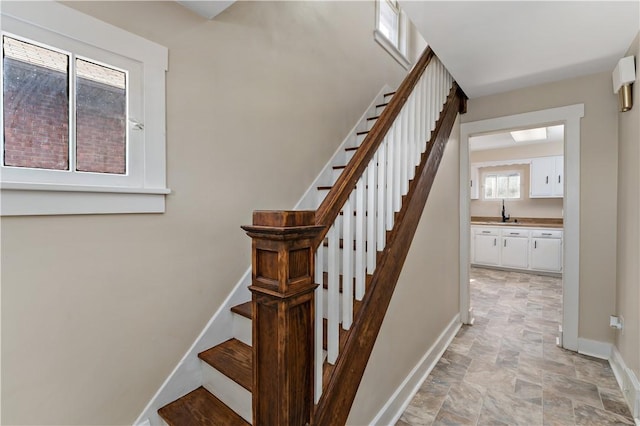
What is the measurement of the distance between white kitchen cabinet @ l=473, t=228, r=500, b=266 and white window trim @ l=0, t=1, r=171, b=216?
583 cm

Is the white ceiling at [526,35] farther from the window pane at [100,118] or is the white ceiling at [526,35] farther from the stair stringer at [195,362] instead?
the stair stringer at [195,362]

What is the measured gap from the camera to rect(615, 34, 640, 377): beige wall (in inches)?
70.1

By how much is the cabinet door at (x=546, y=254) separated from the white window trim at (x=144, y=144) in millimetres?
5907

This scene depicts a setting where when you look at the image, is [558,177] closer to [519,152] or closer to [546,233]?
[519,152]

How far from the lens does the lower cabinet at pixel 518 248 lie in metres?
4.94

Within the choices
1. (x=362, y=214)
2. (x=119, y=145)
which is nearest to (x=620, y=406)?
(x=362, y=214)

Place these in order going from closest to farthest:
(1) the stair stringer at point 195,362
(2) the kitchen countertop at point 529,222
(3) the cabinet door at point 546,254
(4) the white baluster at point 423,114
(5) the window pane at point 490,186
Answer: (1) the stair stringer at point 195,362 < (4) the white baluster at point 423,114 < (3) the cabinet door at point 546,254 < (2) the kitchen countertop at point 529,222 < (5) the window pane at point 490,186

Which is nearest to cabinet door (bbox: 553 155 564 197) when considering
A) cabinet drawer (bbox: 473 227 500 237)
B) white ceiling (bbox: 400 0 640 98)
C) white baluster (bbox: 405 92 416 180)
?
cabinet drawer (bbox: 473 227 500 237)

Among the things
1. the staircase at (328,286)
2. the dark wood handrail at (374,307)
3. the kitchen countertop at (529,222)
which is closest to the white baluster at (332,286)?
the staircase at (328,286)

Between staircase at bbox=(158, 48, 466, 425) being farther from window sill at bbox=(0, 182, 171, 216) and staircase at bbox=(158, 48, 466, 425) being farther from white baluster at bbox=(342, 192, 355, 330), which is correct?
window sill at bbox=(0, 182, 171, 216)

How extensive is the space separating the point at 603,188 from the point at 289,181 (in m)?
2.55

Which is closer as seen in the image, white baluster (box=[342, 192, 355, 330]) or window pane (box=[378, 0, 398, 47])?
white baluster (box=[342, 192, 355, 330])

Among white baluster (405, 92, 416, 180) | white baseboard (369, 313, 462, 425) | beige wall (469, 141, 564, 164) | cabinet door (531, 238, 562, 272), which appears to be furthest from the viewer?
beige wall (469, 141, 564, 164)

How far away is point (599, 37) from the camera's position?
1.87 metres
